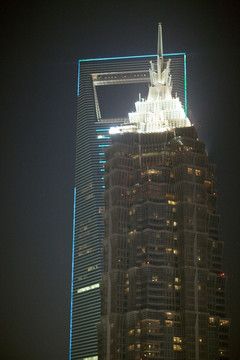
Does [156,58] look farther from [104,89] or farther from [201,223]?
[201,223]

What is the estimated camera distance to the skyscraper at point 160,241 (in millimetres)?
160250

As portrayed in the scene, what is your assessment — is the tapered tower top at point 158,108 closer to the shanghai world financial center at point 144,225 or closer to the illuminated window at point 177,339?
the shanghai world financial center at point 144,225

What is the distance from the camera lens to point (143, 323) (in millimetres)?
159250

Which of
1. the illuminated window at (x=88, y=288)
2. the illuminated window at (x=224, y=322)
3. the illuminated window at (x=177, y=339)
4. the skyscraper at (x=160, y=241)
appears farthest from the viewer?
the illuminated window at (x=88, y=288)

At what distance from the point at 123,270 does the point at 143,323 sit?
550 inches

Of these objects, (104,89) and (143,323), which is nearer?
(143,323)

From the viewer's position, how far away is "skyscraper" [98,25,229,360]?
526ft

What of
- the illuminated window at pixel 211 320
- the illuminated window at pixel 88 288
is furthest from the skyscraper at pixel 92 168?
the illuminated window at pixel 211 320

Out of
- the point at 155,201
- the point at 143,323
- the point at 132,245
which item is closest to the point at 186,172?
the point at 155,201

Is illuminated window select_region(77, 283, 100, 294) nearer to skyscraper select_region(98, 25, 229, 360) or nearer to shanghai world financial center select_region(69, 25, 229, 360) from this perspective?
shanghai world financial center select_region(69, 25, 229, 360)

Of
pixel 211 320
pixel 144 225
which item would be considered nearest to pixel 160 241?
pixel 144 225

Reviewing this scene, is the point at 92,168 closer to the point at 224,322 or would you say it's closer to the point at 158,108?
the point at 158,108

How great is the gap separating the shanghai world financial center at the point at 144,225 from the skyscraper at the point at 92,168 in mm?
239

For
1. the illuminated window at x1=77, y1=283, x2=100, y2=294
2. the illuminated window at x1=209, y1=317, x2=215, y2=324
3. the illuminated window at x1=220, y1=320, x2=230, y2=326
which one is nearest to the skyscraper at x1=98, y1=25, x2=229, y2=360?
the illuminated window at x1=220, y1=320, x2=230, y2=326
